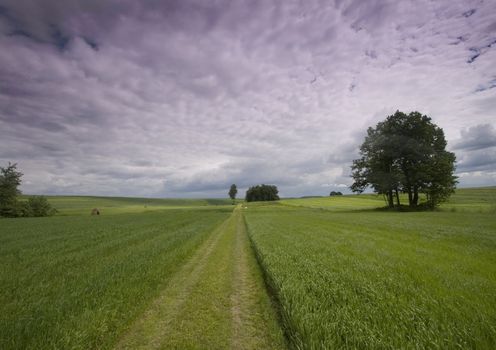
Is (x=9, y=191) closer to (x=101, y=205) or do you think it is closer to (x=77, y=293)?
(x=101, y=205)

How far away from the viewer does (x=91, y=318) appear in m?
5.39

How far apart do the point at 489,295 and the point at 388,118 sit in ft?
151

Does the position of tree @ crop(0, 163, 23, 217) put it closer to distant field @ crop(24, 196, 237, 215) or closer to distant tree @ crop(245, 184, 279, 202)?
distant field @ crop(24, 196, 237, 215)

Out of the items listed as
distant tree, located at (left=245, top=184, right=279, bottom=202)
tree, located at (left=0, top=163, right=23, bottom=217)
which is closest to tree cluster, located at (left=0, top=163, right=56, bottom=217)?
tree, located at (left=0, top=163, right=23, bottom=217)

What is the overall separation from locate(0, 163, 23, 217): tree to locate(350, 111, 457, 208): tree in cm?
9585

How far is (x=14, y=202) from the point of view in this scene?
2532 inches

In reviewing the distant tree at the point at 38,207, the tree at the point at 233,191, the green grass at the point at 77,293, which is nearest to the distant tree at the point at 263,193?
the tree at the point at 233,191

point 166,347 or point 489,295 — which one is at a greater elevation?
point 489,295

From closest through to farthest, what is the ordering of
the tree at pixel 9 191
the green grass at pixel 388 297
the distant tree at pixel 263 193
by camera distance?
the green grass at pixel 388 297 → the tree at pixel 9 191 → the distant tree at pixel 263 193

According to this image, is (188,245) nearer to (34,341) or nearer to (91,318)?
(91,318)

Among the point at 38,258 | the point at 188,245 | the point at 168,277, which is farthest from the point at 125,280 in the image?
the point at 38,258

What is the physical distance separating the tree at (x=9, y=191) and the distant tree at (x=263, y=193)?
382 ft

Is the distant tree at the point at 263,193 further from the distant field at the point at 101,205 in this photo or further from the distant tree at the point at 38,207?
the distant tree at the point at 38,207

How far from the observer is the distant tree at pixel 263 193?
152 meters
